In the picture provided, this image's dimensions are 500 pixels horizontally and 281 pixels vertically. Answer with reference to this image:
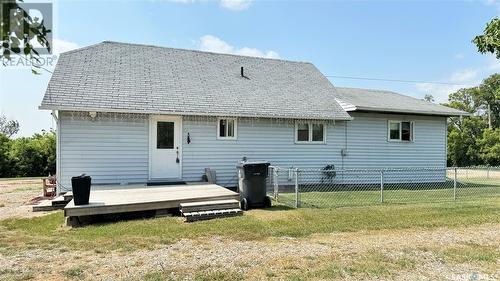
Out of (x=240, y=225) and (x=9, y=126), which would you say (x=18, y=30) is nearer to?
(x=240, y=225)

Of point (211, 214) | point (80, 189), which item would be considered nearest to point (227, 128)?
point (211, 214)

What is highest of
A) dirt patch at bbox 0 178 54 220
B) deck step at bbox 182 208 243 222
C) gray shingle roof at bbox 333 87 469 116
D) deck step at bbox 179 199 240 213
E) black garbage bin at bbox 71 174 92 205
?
gray shingle roof at bbox 333 87 469 116

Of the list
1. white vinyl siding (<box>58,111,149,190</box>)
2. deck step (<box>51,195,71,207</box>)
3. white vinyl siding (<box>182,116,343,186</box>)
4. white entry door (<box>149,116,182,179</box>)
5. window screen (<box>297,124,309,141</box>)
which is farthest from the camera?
window screen (<box>297,124,309,141</box>)

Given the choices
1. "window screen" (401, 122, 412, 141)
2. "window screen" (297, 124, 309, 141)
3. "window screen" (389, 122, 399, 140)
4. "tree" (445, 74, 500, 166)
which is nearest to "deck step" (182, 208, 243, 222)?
"window screen" (297, 124, 309, 141)

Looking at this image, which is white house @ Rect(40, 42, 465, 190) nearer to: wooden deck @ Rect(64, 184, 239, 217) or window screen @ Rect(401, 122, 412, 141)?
window screen @ Rect(401, 122, 412, 141)

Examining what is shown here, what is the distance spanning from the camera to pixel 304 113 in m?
13.0

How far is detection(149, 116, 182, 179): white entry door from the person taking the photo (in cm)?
1130

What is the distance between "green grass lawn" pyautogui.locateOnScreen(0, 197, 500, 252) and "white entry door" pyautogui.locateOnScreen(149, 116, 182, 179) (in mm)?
3623

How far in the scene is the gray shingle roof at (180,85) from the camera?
10.9 m

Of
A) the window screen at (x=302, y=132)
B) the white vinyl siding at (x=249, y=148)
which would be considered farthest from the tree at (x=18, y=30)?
the window screen at (x=302, y=132)

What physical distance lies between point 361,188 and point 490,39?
7.94m

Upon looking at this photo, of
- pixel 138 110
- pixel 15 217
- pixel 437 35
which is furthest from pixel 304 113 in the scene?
pixel 437 35

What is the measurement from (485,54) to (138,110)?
358 inches

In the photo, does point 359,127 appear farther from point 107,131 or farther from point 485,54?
point 107,131
